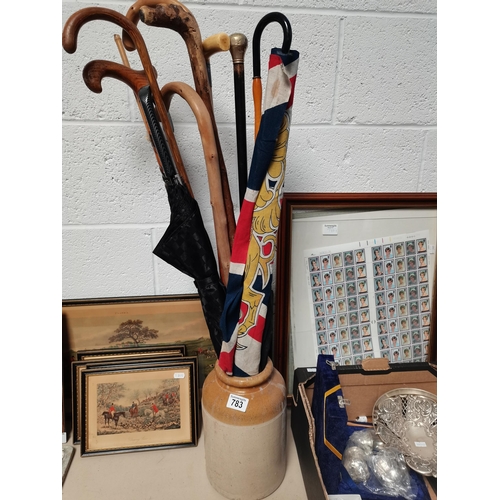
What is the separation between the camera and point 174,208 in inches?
24.7

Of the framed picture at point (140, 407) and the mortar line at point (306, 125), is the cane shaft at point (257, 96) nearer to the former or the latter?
the mortar line at point (306, 125)

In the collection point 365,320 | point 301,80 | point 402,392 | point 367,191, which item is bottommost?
point 402,392

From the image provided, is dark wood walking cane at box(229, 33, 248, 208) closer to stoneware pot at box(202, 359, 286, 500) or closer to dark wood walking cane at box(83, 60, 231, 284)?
dark wood walking cane at box(83, 60, 231, 284)

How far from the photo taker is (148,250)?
0.82 metres

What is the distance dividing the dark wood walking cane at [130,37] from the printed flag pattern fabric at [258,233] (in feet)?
0.47

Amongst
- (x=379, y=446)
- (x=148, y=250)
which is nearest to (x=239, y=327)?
(x=148, y=250)

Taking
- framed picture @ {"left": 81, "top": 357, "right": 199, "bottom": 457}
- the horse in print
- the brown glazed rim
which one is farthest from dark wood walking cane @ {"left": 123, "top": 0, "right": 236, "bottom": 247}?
the horse in print

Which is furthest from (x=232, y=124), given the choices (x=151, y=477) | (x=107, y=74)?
(x=151, y=477)

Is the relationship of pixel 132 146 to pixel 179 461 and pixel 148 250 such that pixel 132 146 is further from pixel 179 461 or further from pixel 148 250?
pixel 179 461

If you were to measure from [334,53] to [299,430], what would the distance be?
790mm

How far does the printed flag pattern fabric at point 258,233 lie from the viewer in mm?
520

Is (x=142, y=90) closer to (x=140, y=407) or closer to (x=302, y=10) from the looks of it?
(x=302, y=10)

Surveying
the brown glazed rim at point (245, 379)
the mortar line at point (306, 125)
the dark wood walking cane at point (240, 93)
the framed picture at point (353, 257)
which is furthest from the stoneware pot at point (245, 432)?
the mortar line at point (306, 125)

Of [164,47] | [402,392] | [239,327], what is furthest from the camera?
[402,392]
